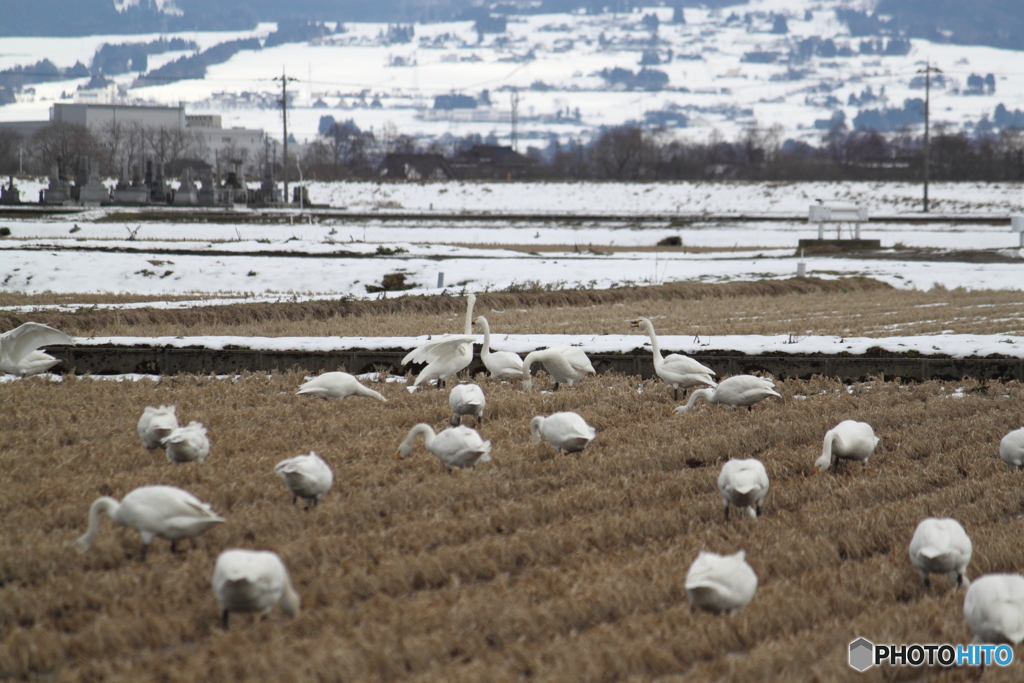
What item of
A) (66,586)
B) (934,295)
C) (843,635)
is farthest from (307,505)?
(934,295)

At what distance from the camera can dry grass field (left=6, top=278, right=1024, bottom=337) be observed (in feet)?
50.6

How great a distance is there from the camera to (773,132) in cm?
12431

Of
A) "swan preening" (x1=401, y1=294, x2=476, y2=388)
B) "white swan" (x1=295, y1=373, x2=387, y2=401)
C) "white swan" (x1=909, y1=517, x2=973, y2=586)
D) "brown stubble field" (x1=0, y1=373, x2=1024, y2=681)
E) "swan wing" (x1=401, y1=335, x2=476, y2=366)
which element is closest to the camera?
"brown stubble field" (x1=0, y1=373, x2=1024, y2=681)

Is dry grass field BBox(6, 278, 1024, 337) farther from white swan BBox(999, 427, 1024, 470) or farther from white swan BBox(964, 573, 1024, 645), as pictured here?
white swan BBox(964, 573, 1024, 645)

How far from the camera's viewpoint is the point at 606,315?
17984mm

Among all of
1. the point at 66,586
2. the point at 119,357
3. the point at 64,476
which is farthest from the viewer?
the point at 119,357

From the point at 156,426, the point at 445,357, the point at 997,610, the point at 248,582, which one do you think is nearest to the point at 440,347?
the point at 445,357

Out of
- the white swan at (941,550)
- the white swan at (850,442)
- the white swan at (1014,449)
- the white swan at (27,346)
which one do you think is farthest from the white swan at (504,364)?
the white swan at (941,550)

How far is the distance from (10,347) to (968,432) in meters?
9.25

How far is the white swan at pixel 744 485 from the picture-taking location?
602 cm

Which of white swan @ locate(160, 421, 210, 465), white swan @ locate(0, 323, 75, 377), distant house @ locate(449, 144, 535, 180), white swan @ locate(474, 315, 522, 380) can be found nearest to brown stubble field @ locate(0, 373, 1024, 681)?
white swan @ locate(160, 421, 210, 465)

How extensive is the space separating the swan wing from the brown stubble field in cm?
101

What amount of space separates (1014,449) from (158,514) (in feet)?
19.5

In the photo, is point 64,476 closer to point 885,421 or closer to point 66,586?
point 66,586
